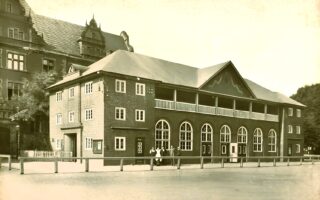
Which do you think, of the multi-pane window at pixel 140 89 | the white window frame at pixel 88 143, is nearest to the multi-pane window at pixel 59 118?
the white window frame at pixel 88 143

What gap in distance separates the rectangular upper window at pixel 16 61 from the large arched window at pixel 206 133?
18.9 m

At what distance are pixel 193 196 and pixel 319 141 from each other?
5141 centimetres

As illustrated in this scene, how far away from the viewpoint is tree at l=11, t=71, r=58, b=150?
36781 millimetres

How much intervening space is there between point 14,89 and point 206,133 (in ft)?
63.2

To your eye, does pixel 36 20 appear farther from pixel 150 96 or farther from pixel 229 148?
pixel 229 148

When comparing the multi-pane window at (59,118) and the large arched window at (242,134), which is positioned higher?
the multi-pane window at (59,118)

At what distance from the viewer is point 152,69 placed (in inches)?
1377

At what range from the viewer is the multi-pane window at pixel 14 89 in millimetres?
38812

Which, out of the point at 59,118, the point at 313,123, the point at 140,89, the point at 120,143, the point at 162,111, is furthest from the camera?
the point at 313,123

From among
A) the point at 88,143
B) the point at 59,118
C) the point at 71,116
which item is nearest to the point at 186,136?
the point at 88,143

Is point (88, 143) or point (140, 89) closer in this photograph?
point (88, 143)

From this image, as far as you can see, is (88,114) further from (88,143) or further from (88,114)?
(88,143)

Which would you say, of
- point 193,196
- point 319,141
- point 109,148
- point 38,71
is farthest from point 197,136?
point 319,141

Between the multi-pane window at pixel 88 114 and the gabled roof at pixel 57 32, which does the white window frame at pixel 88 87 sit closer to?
the multi-pane window at pixel 88 114
